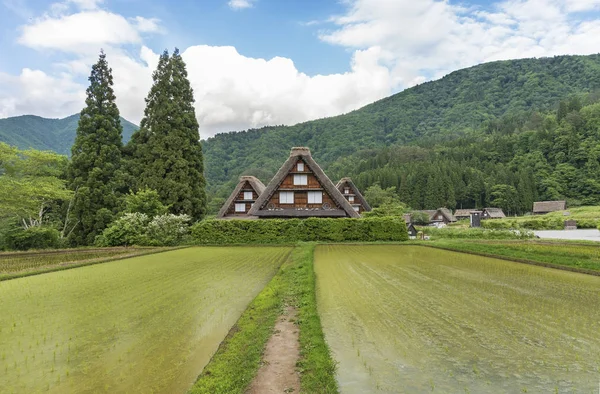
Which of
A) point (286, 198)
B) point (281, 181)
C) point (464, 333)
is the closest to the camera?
point (464, 333)

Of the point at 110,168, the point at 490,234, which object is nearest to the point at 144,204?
the point at 110,168

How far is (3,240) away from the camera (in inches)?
742

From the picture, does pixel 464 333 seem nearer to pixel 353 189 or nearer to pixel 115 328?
pixel 115 328

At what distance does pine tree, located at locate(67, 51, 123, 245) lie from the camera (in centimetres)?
2419

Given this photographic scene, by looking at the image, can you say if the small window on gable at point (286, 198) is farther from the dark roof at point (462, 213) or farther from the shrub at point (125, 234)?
the dark roof at point (462, 213)

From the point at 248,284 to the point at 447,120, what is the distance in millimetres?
142095

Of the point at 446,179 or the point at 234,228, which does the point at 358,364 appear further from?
the point at 446,179

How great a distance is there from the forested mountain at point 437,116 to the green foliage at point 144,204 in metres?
65.3

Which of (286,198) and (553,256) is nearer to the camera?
(553,256)

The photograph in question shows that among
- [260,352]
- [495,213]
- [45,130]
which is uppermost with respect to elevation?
[45,130]

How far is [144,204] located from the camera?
76.7 ft

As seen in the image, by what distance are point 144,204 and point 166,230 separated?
8.39ft

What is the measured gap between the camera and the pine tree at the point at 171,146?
27094 mm

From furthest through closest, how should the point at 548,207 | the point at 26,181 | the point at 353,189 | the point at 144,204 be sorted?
the point at 548,207, the point at 353,189, the point at 144,204, the point at 26,181
